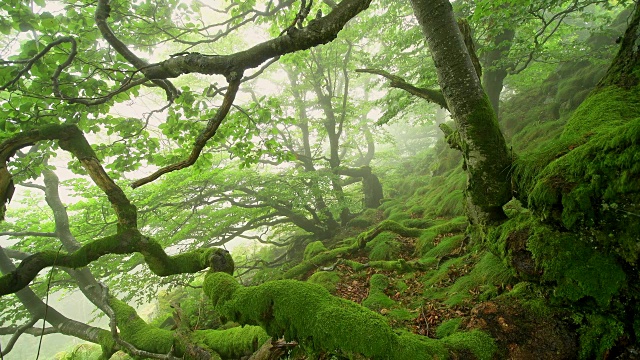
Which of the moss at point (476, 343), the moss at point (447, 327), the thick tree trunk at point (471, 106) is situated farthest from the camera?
the thick tree trunk at point (471, 106)

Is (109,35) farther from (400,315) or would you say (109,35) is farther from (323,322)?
(400,315)

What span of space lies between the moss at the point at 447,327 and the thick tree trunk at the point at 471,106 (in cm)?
148

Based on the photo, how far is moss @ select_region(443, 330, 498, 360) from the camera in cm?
249

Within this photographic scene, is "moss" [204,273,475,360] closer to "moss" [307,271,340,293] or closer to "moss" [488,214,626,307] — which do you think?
"moss" [488,214,626,307]

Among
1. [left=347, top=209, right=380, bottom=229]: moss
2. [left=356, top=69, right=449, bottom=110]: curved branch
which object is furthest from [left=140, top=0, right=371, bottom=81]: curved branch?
[left=347, top=209, right=380, bottom=229]: moss

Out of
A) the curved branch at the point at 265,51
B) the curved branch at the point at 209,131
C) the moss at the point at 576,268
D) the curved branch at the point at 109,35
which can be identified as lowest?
the moss at the point at 576,268

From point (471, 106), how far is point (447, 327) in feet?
8.95

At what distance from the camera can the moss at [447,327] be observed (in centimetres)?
323

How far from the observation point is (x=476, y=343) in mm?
2564

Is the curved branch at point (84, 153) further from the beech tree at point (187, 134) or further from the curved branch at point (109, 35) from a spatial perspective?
the curved branch at point (109, 35)

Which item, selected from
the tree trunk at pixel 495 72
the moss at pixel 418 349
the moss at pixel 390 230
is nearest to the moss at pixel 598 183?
the moss at pixel 418 349

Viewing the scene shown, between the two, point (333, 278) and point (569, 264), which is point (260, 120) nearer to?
point (333, 278)

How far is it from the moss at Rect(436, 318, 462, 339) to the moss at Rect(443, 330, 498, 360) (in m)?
0.55

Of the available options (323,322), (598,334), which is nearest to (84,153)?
(323,322)
